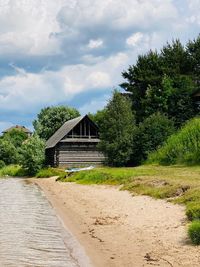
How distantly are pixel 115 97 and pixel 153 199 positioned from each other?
25422 mm

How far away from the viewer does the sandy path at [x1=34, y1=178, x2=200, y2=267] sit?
9816 mm

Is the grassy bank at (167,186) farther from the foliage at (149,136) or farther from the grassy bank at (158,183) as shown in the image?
the foliage at (149,136)

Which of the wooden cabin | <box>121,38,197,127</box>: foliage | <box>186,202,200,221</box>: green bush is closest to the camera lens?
<box>186,202,200,221</box>: green bush

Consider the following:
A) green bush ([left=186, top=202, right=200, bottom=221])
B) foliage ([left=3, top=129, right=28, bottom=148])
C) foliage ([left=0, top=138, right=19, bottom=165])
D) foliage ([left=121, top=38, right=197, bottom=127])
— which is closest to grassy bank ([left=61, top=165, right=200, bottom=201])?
green bush ([left=186, top=202, right=200, bottom=221])

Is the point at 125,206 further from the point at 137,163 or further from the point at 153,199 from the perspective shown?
the point at 137,163

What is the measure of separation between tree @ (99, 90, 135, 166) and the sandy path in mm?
19779

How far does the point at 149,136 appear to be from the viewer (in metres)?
39.7

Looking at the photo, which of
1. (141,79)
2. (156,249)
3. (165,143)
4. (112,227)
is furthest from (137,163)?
(156,249)

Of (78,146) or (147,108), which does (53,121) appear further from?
(147,108)

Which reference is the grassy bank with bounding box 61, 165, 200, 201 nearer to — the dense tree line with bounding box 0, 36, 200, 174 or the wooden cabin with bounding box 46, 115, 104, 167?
the dense tree line with bounding box 0, 36, 200, 174

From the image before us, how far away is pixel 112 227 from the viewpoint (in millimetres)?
13977

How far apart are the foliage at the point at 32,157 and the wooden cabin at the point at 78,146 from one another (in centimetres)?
141

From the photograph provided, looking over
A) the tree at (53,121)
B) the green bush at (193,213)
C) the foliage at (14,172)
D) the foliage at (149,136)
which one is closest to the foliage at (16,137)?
the tree at (53,121)

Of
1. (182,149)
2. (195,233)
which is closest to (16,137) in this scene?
(182,149)
